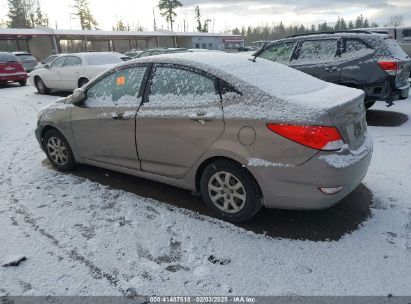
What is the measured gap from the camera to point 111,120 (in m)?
4.32

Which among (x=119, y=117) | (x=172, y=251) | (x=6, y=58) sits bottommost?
(x=172, y=251)

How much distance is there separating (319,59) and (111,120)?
5.10 m

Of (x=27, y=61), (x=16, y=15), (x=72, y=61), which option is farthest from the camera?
(x=16, y=15)

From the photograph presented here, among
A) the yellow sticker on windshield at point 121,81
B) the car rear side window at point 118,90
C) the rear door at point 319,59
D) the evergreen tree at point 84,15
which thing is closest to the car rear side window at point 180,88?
the car rear side window at point 118,90

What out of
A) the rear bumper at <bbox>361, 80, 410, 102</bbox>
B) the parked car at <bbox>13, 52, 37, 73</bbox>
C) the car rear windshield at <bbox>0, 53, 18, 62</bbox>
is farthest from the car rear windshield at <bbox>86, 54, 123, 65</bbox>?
the parked car at <bbox>13, 52, 37, 73</bbox>

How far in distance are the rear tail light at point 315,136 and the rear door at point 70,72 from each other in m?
10.9

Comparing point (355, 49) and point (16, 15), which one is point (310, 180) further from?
point (16, 15)

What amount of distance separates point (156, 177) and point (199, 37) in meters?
50.3

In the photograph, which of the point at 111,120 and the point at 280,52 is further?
the point at 280,52

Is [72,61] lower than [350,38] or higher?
lower

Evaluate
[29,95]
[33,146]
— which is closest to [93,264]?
[33,146]

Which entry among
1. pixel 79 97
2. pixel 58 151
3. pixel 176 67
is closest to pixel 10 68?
pixel 58 151

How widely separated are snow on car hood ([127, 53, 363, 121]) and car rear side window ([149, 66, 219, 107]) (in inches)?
4.1

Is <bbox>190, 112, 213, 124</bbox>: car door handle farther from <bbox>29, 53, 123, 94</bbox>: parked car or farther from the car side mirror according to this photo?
<bbox>29, 53, 123, 94</bbox>: parked car
